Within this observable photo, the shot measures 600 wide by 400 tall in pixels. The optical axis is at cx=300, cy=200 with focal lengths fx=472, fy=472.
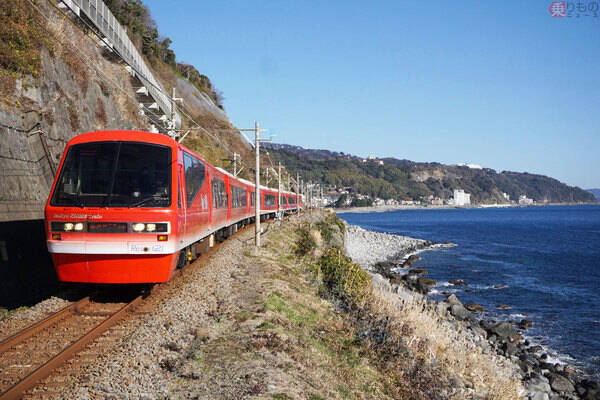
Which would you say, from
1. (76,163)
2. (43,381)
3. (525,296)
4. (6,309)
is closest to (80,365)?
(43,381)

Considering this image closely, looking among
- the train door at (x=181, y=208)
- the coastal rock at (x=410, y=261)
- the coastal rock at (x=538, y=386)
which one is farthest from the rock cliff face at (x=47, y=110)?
the coastal rock at (x=410, y=261)

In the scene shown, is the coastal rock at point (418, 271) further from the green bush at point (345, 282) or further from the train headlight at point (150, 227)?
the train headlight at point (150, 227)

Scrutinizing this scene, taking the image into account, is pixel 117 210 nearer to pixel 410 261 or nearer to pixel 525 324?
pixel 525 324

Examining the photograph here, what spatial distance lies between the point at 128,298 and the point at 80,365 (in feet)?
12.5

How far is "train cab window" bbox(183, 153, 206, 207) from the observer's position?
415 inches

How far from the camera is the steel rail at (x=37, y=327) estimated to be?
6305mm

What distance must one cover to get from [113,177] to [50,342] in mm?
3257

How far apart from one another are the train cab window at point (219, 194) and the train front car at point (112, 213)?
21.6 ft

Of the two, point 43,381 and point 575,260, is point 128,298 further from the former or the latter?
point 575,260

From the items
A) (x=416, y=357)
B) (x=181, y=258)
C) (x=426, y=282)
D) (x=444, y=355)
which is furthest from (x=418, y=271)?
(x=181, y=258)

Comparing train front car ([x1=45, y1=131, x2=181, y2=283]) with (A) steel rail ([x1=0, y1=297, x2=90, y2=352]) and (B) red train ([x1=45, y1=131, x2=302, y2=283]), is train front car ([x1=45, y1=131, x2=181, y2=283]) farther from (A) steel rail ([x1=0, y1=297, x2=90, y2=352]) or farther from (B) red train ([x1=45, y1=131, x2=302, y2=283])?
(A) steel rail ([x1=0, y1=297, x2=90, y2=352])

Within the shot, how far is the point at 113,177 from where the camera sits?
8.80m

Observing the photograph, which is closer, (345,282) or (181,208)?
(181,208)

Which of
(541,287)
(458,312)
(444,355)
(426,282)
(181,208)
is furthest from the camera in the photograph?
(426,282)
